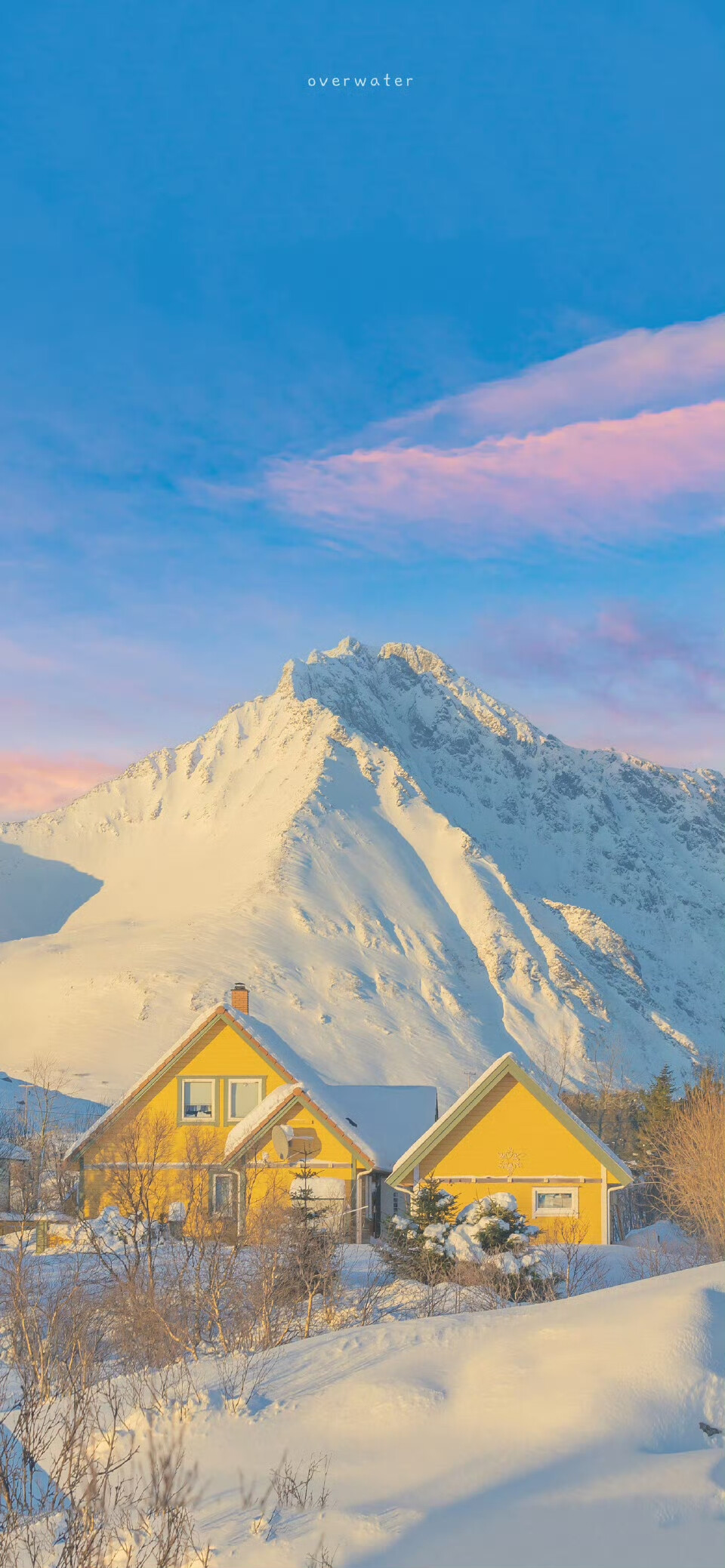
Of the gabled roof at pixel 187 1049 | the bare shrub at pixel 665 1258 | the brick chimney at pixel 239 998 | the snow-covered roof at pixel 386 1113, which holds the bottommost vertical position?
the bare shrub at pixel 665 1258

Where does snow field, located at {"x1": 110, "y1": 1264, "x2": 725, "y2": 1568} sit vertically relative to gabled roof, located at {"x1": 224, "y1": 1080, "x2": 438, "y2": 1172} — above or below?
below

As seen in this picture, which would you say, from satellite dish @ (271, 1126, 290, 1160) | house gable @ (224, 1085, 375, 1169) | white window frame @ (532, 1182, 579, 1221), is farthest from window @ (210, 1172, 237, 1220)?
white window frame @ (532, 1182, 579, 1221)

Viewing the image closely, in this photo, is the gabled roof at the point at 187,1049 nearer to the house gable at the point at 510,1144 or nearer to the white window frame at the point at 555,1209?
the house gable at the point at 510,1144

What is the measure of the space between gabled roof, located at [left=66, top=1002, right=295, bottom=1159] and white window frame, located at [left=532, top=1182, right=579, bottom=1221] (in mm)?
9994

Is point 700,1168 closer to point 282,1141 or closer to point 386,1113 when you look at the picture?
point 386,1113

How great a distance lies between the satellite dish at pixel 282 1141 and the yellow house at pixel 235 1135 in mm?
34

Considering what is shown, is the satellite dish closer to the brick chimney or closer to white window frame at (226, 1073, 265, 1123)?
white window frame at (226, 1073, 265, 1123)

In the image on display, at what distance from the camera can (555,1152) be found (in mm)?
39562

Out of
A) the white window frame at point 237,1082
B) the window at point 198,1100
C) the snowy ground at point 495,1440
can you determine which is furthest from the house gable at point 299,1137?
the snowy ground at point 495,1440

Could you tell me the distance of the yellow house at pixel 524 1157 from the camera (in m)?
39.1

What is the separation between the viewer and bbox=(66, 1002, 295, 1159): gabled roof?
44.2m

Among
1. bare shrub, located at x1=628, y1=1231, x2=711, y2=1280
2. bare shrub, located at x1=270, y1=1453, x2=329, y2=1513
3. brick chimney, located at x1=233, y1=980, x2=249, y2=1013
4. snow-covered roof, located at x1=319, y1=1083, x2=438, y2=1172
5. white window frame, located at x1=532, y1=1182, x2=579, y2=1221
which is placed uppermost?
brick chimney, located at x1=233, y1=980, x2=249, y2=1013

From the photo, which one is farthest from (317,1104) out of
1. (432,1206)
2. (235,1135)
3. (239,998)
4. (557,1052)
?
(557,1052)

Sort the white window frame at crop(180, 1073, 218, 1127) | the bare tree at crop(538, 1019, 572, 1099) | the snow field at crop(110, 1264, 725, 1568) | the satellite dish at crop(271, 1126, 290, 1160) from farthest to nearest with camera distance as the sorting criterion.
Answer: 1. the bare tree at crop(538, 1019, 572, 1099)
2. the white window frame at crop(180, 1073, 218, 1127)
3. the satellite dish at crop(271, 1126, 290, 1160)
4. the snow field at crop(110, 1264, 725, 1568)
